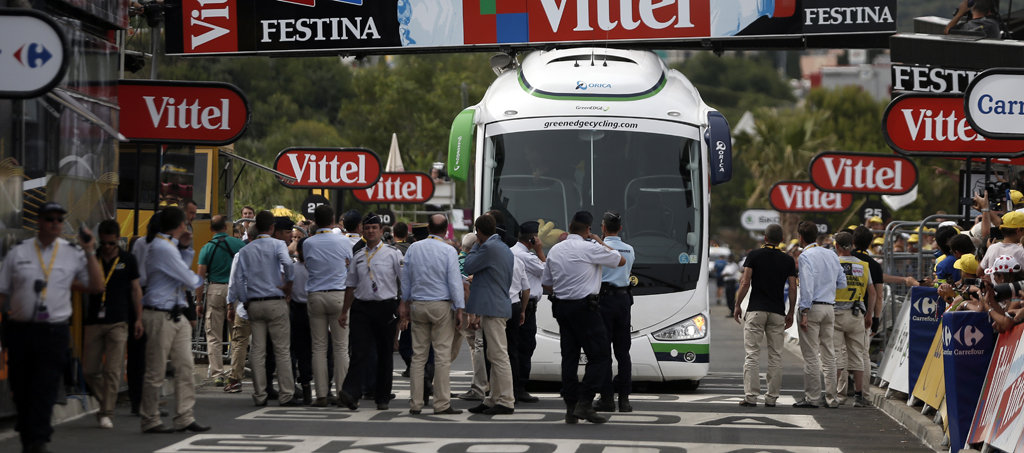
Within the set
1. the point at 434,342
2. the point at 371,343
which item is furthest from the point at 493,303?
the point at 371,343

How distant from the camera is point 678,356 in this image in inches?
620

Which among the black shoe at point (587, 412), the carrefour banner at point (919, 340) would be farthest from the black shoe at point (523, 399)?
the carrefour banner at point (919, 340)

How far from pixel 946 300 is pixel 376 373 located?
17.6 feet

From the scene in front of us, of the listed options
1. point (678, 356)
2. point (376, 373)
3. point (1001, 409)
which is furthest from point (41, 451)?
point (678, 356)

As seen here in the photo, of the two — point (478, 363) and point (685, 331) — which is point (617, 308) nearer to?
point (478, 363)

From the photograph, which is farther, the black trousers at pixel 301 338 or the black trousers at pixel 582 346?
the black trousers at pixel 301 338

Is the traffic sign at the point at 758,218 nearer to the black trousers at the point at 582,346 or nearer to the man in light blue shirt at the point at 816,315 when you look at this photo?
the man in light blue shirt at the point at 816,315

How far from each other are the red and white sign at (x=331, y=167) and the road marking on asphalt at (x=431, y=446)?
1071 cm

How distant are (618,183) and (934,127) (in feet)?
11.1

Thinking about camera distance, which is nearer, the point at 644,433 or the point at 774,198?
the point at 644,433

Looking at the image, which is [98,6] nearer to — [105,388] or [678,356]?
[105,388]

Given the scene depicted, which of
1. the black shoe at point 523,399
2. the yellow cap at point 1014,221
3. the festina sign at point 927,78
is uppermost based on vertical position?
the festina sign at point 927,78

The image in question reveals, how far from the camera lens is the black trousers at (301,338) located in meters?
14.4

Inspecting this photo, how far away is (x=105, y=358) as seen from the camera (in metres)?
12.2
